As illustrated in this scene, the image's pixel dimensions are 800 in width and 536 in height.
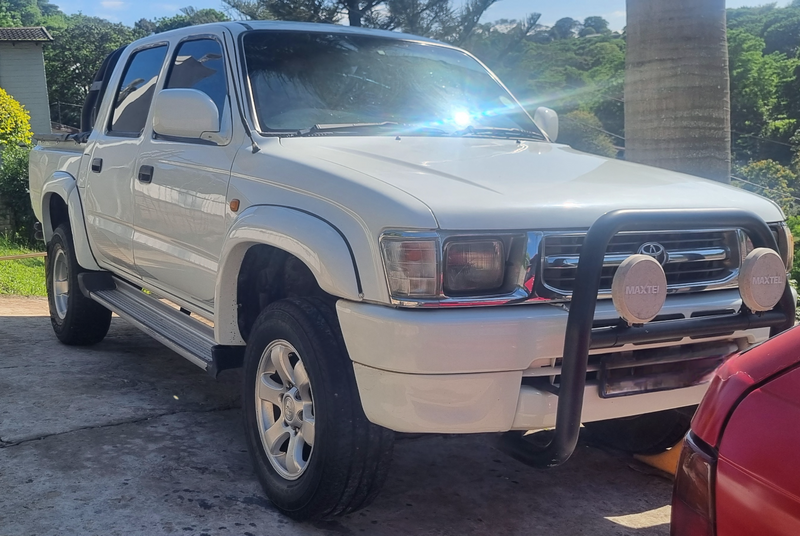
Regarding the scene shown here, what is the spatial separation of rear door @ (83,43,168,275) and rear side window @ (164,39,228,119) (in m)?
0.24

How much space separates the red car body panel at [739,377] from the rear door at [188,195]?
7.60ft

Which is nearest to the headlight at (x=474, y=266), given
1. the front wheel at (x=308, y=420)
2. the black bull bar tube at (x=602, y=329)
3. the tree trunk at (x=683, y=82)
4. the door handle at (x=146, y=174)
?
the black bull bar tube at (x=602, y=329)

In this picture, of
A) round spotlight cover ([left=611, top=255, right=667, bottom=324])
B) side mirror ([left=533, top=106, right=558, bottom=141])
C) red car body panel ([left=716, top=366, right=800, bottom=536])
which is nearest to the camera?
red car body panel ([left=716, top=366, right=800, bottom=536])

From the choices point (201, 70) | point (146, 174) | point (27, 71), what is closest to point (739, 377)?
point (201, 70)

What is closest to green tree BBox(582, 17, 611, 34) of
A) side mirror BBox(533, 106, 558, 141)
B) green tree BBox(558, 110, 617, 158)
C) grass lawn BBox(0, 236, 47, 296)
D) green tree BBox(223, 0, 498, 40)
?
green tree BBox(558, 110, 617, 158)

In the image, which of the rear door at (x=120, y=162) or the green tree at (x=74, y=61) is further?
the green tree at (x=74, y=61)

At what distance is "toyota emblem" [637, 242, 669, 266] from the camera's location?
271 centimetres

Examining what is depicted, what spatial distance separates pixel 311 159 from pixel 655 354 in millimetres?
1479

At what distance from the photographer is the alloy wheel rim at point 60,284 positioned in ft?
19.0

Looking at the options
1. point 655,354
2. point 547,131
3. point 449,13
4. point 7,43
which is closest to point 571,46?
point 449,13

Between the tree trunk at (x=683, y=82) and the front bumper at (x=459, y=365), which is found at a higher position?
the tree trunk at (x=683, y=82)

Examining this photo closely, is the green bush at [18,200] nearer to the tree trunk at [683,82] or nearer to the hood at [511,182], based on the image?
the tree trunk at [683,82]

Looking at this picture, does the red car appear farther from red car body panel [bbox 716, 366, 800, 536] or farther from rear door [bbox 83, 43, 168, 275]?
rear door [bbox 83, 43, 168, 275]

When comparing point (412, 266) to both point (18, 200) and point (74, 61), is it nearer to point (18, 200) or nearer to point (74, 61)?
point (18, 200)
